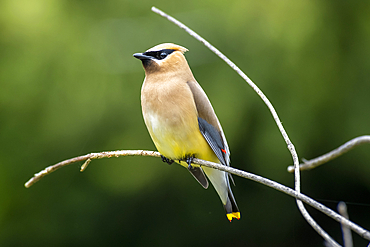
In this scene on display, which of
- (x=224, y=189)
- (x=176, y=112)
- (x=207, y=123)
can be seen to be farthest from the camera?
(x=224, y=189)

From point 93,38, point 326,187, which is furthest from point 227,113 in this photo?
point 93,38

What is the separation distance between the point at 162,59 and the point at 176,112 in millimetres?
298

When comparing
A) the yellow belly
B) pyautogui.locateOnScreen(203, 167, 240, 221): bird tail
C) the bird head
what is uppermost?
the bird head

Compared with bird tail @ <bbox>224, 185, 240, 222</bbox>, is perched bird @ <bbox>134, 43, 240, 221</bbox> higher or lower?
higher

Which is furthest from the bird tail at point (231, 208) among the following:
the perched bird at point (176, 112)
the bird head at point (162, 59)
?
the bird head at point (162, 59)

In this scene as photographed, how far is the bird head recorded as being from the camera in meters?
1.85

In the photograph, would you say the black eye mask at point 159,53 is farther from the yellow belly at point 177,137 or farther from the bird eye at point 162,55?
the yellow belly at point 177,137

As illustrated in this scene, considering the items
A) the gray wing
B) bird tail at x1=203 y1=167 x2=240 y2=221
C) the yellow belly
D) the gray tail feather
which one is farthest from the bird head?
the gray tail feather

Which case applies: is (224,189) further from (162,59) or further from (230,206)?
(162,59)

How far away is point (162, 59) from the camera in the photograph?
187 centimetres

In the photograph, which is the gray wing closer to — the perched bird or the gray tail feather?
the perched bird

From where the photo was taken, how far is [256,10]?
4.05m

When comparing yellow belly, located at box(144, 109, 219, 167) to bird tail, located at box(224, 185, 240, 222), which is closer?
yellow belly, located at box(144, 109, 219, 167)

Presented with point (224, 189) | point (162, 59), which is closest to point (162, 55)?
point (162, 59)
